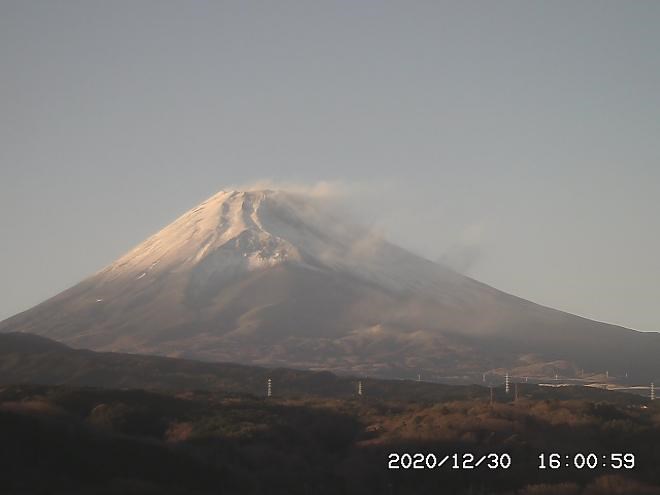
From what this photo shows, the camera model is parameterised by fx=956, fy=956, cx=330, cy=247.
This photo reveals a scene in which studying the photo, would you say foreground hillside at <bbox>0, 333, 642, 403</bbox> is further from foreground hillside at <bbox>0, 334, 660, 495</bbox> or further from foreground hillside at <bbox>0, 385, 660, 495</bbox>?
foreground hillside at <bbox>0, 385, 660, 495</bbox>

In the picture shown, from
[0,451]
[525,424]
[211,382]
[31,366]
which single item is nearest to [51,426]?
[0,451]

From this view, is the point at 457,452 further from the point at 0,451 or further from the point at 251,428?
the point at 0,451

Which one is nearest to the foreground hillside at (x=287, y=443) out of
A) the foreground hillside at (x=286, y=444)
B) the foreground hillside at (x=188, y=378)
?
the foreground hillside at (x=286, y=444)

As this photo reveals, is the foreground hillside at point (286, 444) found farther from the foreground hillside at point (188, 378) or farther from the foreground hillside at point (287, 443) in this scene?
the foreground hillside at point (188, 378)

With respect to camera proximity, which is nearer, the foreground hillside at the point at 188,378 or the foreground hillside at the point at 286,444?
the foreground hillside at the point at 286,444

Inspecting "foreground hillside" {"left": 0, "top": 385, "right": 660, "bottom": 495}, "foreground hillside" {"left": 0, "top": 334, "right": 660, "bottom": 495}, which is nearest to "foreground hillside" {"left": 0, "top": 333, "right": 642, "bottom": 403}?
"foreground hillside" {"left": 0, "top": 334, "right": 660, "bottom": 495}

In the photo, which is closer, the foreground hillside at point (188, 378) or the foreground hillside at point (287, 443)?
the foreground hillside at point (287, 443)

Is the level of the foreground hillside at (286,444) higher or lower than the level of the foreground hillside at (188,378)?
lower

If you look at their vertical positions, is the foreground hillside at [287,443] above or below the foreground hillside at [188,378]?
below

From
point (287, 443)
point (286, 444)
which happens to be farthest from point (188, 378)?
point (286, 444)
